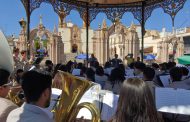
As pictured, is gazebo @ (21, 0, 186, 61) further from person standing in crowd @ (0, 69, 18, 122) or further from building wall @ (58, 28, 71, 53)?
building wall @ (58, 28, 71, 53)

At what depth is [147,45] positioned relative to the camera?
184 feet

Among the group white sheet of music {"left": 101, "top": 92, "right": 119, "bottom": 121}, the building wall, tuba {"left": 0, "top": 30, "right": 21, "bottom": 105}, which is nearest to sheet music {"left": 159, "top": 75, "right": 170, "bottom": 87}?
white sheet of music {"left": 101, "top": 92, "right": 119, "bottom": 121}

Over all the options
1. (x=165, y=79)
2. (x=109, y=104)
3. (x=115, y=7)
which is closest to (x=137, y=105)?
(x=109, y=104)

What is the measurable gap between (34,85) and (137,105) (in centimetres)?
78

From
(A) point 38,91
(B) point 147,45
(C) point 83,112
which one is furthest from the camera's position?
(B) point 147,45

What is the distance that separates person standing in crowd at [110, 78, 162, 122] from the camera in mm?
2123

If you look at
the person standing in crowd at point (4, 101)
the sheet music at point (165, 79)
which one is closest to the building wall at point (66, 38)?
the sheet music at point (165, 79)

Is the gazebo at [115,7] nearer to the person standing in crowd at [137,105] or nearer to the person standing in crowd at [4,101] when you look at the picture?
the person standing in crowd at [4,101]

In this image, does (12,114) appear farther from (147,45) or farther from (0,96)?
(147,45)

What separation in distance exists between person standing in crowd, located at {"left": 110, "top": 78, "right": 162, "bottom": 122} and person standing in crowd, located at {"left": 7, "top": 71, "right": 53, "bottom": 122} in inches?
21.8

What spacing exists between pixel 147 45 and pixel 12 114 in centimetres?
5479

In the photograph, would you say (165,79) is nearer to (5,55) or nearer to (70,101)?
(70,101)

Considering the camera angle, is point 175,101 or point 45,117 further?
point 175,101

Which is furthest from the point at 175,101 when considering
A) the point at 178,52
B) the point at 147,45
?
the point at 147,45
